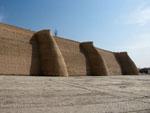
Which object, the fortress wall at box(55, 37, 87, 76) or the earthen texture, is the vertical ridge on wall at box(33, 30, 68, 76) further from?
the fortress wall at box(55, 37, 87, 76)

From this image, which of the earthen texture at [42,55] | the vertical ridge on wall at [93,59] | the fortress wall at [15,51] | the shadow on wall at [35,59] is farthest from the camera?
the vertical ridge on wall at [93,59]

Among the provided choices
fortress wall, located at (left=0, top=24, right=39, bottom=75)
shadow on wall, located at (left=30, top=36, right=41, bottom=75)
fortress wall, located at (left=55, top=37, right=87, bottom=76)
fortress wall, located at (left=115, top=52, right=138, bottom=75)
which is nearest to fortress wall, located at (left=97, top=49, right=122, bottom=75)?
fortress wall, located at (left=115, top=52, right=138, bottom=75)

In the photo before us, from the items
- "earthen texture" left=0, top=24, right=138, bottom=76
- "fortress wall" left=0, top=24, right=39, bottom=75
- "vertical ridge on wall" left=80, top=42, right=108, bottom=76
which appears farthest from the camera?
"vertical ridge on wall" left=80, top=42, right=108, bottom=76

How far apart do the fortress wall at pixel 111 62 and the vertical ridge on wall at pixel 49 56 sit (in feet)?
43.5

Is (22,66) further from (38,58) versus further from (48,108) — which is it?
(48,108)

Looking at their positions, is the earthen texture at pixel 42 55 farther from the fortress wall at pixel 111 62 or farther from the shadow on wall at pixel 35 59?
the fortress wall at pixel 111 62

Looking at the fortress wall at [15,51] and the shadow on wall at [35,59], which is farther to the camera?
the shadow on wall at [35,59]

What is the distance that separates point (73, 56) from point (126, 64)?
52.5 ft

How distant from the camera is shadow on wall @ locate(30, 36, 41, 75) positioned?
1951 centimetres

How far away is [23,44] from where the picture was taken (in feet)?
62.7

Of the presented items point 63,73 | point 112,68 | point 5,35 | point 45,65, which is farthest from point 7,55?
point 112,68

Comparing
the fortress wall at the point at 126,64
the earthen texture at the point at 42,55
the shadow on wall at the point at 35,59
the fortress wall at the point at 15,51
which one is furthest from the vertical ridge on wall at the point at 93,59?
the fortress wall at the point at 126,64

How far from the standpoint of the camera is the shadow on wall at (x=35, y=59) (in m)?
19.5

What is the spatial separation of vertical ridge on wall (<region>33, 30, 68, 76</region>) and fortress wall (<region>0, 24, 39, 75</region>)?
750mm
